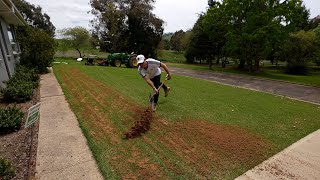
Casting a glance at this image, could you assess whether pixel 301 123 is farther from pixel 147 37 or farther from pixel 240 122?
pixel 147 37

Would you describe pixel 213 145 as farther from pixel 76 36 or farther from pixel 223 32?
pixel 76 36

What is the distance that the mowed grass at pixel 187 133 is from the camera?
3652mm

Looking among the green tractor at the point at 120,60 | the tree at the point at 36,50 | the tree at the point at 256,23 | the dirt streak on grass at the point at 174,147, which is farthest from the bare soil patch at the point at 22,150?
the tree at the point at 256,23

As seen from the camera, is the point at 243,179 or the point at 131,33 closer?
the point at 243,179

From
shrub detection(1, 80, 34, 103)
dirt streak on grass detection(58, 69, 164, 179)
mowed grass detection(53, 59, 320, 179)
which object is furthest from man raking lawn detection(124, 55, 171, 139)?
shrub detection(1, 80, 34, 103)

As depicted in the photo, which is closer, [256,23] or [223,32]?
[256,23]

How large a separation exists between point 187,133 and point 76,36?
34734 mm

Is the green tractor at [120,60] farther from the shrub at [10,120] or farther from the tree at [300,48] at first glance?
the tree at [300,48]

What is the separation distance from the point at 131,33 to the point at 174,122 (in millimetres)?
32021

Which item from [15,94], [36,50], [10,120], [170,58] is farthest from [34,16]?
[10,120]

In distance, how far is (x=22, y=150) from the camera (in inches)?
166

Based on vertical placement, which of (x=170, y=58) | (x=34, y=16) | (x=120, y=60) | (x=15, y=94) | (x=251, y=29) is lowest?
(x=170, y=58)

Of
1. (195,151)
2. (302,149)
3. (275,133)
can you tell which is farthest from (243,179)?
(275,133)

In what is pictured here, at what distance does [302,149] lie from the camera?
178 inches
